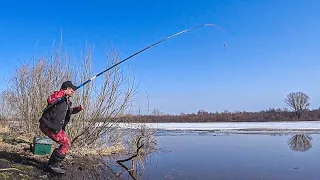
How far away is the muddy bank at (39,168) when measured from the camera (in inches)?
225

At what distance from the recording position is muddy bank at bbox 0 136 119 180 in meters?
5.71

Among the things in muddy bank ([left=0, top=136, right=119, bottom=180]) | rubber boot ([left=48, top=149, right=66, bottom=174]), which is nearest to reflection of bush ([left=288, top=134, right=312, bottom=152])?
muddy bank ([left=0, top=136, right=119, bottom=180])

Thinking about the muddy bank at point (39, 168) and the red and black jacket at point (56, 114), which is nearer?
the red and black jacket at point (56, 114)

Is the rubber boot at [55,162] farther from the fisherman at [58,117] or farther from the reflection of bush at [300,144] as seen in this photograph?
the reflection of bush at [300,144]

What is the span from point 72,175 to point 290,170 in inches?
201

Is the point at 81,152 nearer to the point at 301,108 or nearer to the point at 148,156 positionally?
the point at 148,156

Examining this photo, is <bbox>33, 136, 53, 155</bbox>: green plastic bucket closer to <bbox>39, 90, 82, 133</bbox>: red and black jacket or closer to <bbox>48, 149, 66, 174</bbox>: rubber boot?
<bbox>48, 149, 66, 174</bbox>: rubber boot

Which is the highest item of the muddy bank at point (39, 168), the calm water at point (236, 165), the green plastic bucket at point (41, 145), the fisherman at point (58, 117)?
the fisherman at point (58, 117)

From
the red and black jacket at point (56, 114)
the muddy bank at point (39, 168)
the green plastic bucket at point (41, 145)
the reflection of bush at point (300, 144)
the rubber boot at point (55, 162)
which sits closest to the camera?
the red and black jacket at point (56, 114)

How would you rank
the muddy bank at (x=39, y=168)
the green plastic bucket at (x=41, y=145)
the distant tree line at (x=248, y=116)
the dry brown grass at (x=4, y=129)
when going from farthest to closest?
the distant tree line at (x=248, y=116), the dry brown grass at (x=4, y=129), the green plastic bucket at (x=41, y=145), the muddy bank at (x=39, y=168)

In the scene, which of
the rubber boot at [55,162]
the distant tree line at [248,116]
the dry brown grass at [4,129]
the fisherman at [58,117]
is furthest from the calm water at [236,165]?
the distant tree line at [248,116]

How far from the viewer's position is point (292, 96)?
7981cm

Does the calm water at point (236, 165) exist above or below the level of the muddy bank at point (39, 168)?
below

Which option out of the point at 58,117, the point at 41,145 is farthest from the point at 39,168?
the point at 58,117
